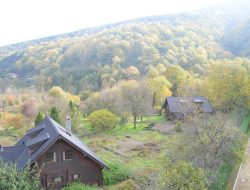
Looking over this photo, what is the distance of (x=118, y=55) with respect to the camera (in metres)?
114

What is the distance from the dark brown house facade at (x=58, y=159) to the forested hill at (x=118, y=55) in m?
62.3

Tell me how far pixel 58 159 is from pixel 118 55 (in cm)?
9087

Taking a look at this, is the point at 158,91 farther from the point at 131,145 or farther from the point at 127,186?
the point at 127,186

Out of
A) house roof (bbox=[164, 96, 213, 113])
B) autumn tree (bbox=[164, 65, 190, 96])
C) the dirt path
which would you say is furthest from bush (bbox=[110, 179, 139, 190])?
autumn tree (bbox=[164, 65, 190, 96])

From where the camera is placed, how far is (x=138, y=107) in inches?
2078

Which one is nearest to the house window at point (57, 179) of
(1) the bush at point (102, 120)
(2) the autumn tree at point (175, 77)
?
(1) the bush at point (102, 120)

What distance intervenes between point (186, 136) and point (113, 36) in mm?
111390

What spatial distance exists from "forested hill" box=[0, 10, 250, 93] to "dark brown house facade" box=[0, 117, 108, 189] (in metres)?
62.3

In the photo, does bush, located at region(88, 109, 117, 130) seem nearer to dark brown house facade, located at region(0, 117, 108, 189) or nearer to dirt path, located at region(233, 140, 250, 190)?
dark brown house facade, located at region(0, 117, 108, 189)

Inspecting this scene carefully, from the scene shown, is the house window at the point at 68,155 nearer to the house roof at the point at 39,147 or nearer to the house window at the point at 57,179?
the house roof at the point at 39,147

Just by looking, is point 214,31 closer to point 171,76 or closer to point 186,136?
point 171,76

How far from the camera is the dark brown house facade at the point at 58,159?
955 inches

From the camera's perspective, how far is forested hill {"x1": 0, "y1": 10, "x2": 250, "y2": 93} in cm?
9981

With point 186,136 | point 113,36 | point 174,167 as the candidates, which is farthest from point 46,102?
point 113,36
